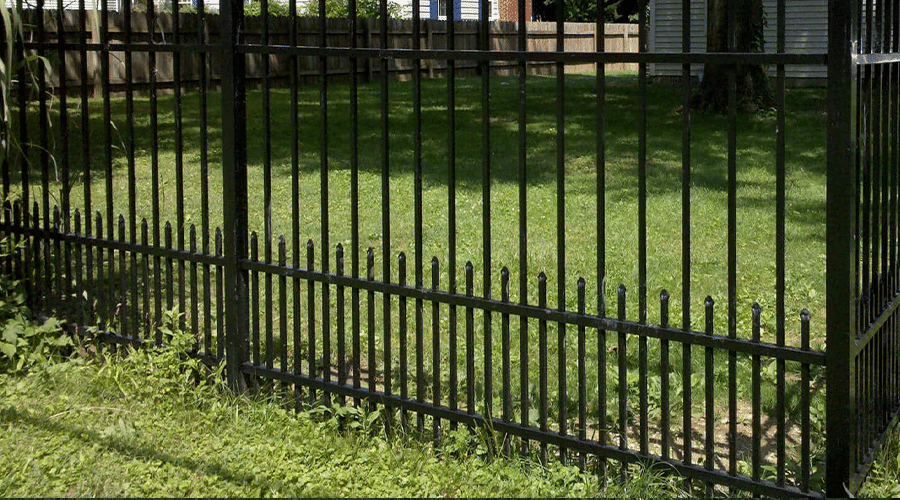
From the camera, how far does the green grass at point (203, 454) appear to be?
4.39 m

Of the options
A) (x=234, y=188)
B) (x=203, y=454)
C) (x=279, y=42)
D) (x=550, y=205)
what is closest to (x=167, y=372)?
(x=203, y=454)

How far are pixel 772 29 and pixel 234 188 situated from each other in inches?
844

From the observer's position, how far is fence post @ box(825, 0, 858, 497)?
3553mm

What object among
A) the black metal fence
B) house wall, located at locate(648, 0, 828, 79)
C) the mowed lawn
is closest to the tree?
the mowed lawn

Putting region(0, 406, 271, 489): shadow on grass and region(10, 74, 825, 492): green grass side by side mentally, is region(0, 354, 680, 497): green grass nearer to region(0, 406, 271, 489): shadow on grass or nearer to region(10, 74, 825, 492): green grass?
region(0, 406, 271, 489): shadow on grass

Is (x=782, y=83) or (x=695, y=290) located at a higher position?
(x=782, y=83)

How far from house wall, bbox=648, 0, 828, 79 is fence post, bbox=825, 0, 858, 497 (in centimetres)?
1756

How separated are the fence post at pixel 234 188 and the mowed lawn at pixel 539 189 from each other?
19 cm

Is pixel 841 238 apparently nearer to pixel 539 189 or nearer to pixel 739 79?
pixel 539 189

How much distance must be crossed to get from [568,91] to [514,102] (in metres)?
3.35

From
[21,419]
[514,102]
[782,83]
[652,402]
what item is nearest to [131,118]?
[21,419]

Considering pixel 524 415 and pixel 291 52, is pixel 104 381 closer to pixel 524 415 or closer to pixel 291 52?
pixel 291 52

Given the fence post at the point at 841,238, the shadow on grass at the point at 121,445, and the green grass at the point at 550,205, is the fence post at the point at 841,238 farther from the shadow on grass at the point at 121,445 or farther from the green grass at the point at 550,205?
the shadow on grass at the point at 121,445

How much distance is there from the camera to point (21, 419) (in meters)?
5.22
